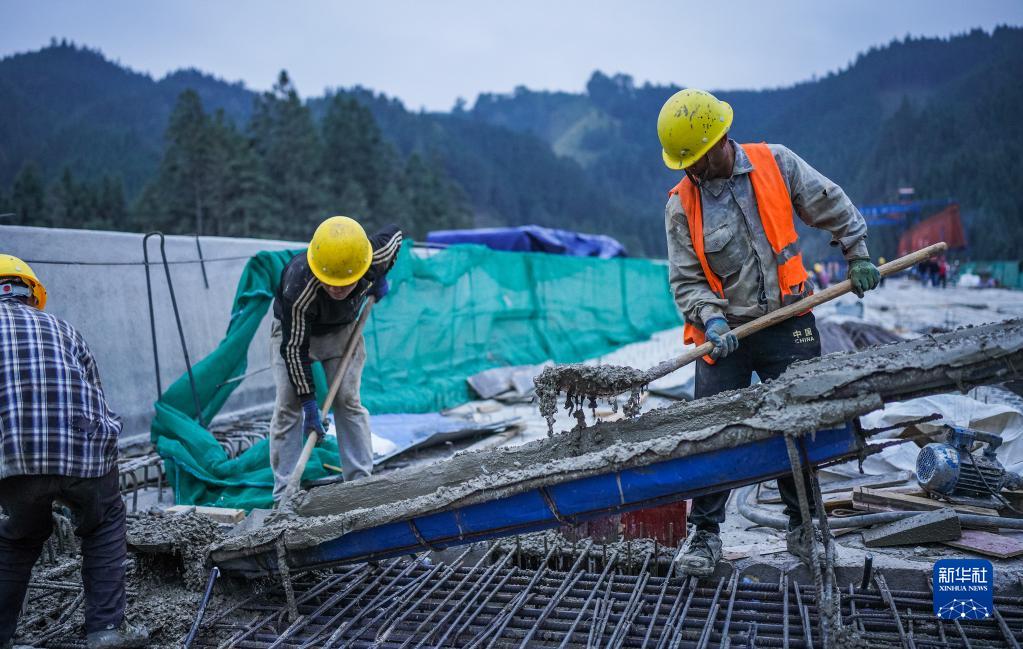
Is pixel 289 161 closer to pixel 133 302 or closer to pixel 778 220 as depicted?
pixel 133 302

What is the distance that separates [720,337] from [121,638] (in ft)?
8.57

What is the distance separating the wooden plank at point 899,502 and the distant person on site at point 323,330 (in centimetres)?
288

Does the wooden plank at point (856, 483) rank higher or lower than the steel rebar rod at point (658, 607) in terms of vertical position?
lower

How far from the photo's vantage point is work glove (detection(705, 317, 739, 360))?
109 inches

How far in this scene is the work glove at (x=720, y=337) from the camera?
9.08 feet

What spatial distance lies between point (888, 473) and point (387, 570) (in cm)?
291

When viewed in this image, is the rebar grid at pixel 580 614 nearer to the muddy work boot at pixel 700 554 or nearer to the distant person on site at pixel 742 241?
the muddy work boot at pixel 700 554

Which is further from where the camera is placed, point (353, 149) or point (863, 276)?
point (353, 149)

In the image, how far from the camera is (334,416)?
4379 mm

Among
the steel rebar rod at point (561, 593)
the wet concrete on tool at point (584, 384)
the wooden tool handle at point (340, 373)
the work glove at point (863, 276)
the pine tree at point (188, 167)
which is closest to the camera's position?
the steel rebar rod at point (561, 593)

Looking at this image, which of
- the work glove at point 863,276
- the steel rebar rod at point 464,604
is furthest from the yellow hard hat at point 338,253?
the work glove at point 863,276

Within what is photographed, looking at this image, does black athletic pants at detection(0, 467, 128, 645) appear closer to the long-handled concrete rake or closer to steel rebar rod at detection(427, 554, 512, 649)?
steel rebar rod at detection(427, 554, 512, 649)

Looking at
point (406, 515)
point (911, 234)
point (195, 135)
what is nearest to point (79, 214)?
point (195, 135)

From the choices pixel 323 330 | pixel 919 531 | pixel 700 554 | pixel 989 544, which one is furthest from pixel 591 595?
pixel 323 330
